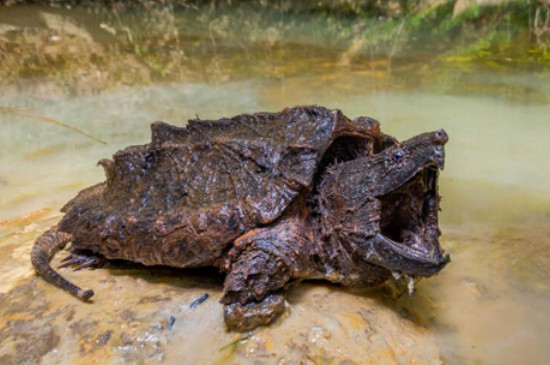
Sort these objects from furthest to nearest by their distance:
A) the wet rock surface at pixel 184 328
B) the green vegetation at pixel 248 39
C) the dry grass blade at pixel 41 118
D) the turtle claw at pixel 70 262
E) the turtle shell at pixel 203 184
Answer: the green vegetation at pixel 248 39 < the dry grass blade at pixel 41 118 < the turtle claw at pixel 70 262 < the turtle shell at pixel 203 184 < the wet rock surface at pixel 184 328

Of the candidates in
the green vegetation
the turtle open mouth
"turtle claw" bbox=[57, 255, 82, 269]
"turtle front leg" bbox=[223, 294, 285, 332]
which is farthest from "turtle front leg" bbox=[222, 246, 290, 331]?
the green vegetation

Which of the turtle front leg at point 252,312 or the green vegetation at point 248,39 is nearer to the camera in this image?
the turtle front leg at point 252,312

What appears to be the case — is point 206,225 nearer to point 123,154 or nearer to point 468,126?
point 123,154

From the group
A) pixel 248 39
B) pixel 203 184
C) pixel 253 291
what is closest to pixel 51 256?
pixel 203 184

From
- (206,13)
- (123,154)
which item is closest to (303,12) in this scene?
(206,13)

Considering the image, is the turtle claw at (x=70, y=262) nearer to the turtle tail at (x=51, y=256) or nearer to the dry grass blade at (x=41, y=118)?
the turtle tail at (x=51, y=256)

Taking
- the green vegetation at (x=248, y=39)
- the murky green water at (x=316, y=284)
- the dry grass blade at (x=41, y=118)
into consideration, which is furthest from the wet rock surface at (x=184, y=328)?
the green vegetation at (x=248, y=39)
